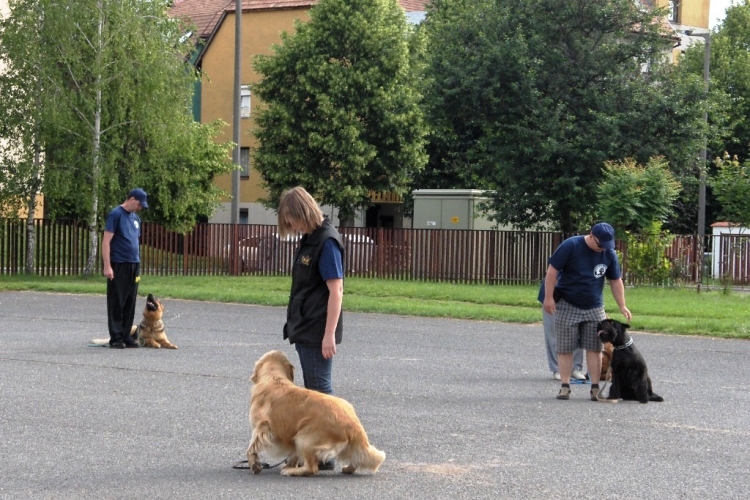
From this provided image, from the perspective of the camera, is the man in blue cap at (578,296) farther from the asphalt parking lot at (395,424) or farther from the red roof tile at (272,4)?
the red roof tile at (272,4)

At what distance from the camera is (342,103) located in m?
45.2

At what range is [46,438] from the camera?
8.53 meters

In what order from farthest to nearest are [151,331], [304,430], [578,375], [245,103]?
[245,103]
[151,331]
[578,375]
[304,430]

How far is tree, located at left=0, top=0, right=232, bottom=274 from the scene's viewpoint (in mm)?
29328

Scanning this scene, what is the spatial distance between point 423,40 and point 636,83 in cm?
1710

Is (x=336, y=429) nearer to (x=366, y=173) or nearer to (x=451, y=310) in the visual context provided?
(x=451, y=310)

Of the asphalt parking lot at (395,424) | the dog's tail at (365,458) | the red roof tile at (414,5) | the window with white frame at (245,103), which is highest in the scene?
the red roof tile at (414,5)

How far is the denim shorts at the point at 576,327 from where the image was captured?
11.2 m

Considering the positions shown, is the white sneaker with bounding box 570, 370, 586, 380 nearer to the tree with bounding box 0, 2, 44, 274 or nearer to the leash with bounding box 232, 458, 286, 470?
the leash with bounding box 232, 458, 286, 470

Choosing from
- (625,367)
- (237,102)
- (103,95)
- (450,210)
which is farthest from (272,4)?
(625,367)

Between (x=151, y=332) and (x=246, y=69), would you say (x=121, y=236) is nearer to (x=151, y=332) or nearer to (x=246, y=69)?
(x=151, y=332)

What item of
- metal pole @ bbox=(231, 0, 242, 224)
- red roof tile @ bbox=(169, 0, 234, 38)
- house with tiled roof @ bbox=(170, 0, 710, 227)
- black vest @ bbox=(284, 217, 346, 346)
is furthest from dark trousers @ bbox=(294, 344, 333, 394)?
red roof tile @ bbox=(169, 0, 234, 38)

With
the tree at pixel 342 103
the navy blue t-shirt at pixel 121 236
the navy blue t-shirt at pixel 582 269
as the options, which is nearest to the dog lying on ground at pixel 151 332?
the navy blue t-shirt at pixel 121 236

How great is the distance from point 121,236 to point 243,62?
139 feet
